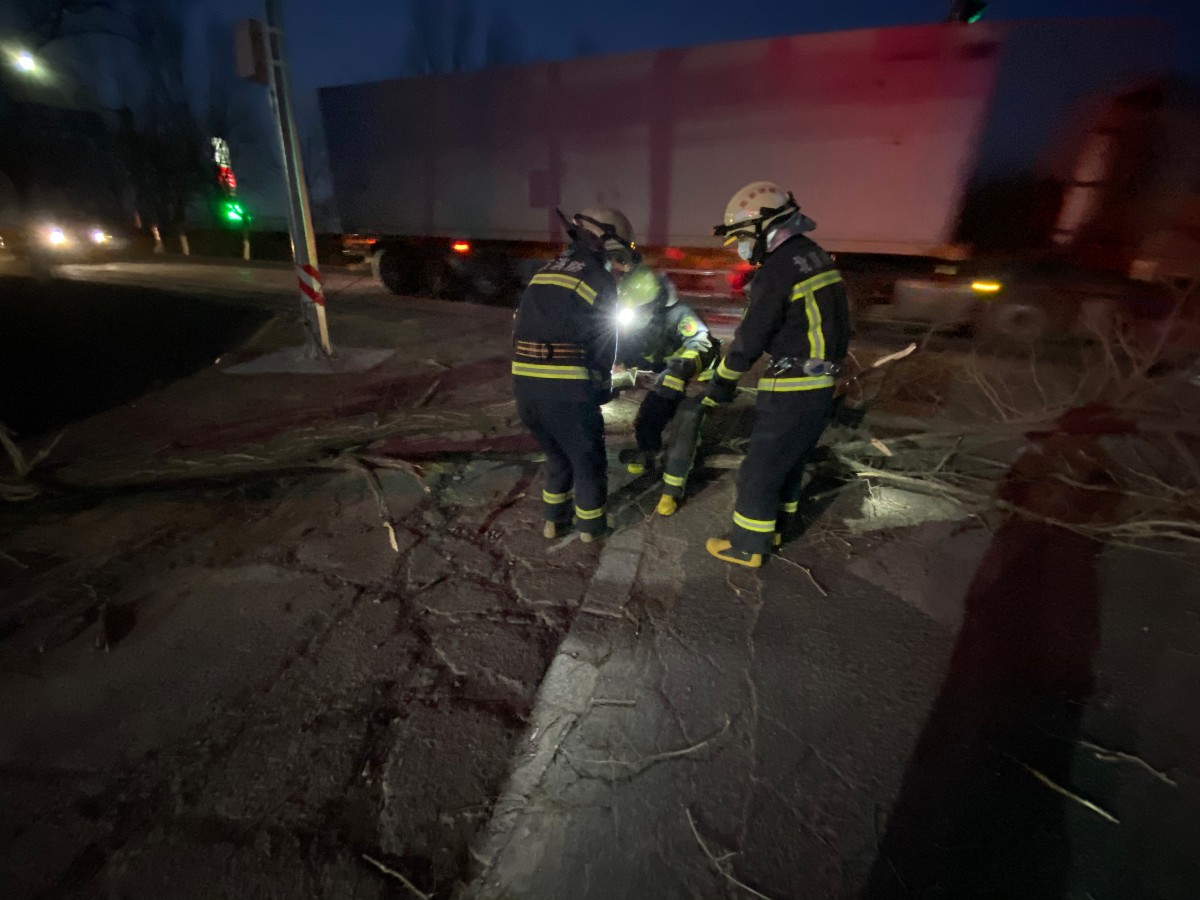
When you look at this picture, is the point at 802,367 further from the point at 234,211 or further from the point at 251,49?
the point at 234,211

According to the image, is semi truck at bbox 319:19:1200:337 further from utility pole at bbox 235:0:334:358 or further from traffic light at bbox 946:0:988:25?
utility pole at bbox 235:0:334:358

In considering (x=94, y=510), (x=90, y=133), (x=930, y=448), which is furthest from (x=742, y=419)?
(x=90, y=133)

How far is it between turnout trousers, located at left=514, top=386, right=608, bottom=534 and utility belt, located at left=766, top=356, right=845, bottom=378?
3.00 feet

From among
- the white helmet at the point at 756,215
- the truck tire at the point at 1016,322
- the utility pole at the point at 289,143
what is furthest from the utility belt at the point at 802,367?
the truck tire at the point at 1016,322

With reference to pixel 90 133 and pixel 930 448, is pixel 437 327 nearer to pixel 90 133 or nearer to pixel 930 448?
pixel 930 448

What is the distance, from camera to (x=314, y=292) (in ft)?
22.5

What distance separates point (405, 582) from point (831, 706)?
2.09m

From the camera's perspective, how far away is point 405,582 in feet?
10.1

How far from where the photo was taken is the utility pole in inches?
238

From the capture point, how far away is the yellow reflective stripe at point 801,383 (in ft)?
9.09

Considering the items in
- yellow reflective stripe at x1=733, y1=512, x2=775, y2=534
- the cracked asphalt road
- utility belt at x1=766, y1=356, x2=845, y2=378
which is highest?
utility belt at x1=766, y1=356, x2=845, y2=378

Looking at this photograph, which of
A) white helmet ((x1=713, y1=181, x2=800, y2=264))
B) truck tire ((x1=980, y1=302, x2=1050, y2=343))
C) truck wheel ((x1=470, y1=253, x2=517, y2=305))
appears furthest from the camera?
truck wheel ((x1=470, y1=253, x2=517, y2=305))

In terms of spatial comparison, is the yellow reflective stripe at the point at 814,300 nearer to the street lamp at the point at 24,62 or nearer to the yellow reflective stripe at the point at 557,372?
→ the yellow reflective stripe at the point at 557,372

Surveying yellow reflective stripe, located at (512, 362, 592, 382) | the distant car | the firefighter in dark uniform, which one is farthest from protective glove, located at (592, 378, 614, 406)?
the distant car
